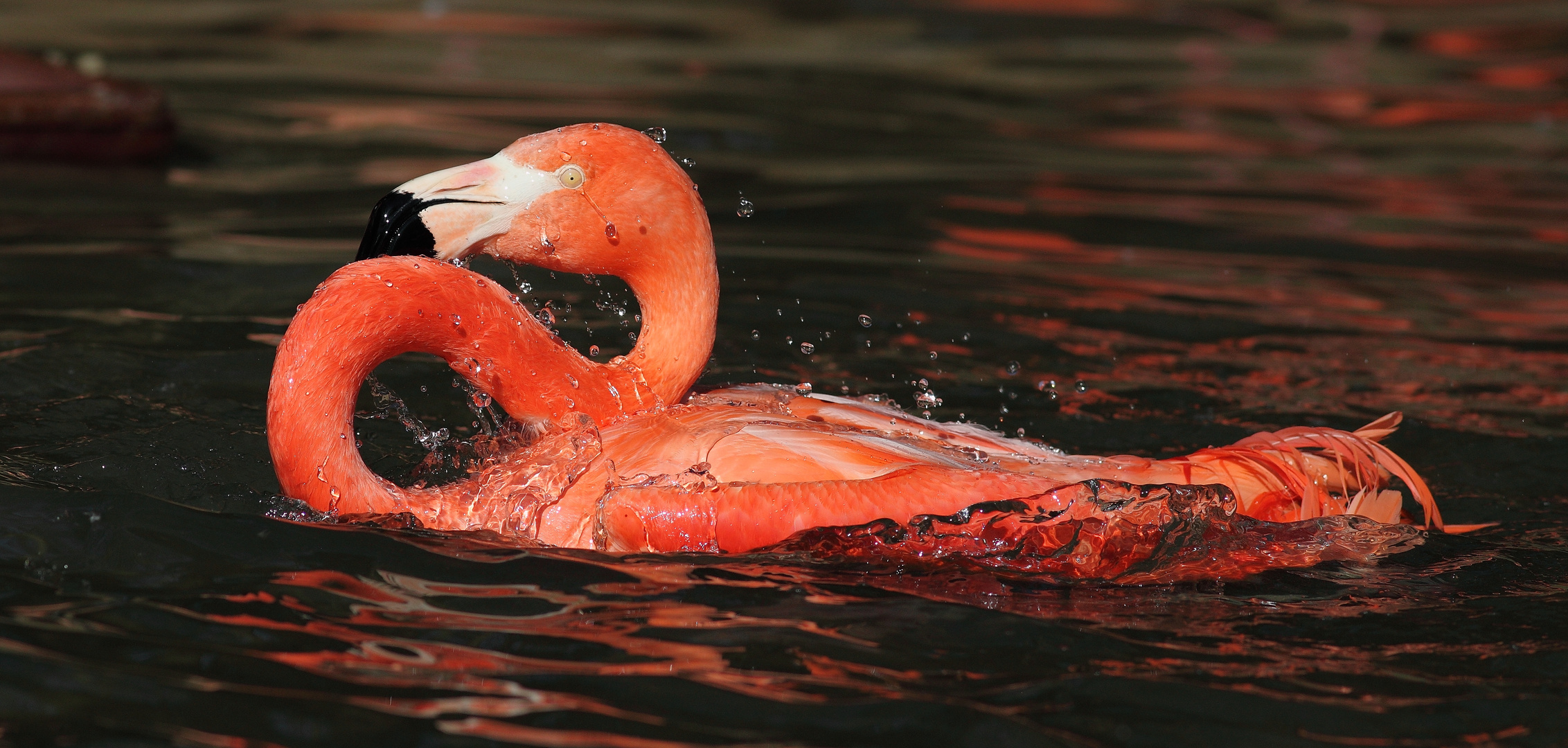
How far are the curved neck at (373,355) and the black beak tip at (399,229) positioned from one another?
0.26 ft

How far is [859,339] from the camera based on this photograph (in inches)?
244

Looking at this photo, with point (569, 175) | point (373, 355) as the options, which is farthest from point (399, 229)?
point (569, 175)

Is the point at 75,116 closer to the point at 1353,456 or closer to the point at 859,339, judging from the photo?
the point at 859,339

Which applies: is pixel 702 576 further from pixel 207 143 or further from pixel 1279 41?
pixel 1279 41

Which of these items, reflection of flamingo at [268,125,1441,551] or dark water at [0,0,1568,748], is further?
reflection of flamingo at [268,125,1441,551]

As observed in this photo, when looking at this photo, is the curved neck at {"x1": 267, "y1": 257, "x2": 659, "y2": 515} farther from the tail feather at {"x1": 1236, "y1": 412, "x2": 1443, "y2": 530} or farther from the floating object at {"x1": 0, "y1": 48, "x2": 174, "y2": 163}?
the floating object at {"x1": 0, "y1": 48, "x2": 174, "y2": 163}

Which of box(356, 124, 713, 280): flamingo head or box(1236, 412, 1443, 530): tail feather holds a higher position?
box(356, 124, 713, 280): flamingo head

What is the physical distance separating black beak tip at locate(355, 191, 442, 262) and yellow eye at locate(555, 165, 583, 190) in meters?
0.31

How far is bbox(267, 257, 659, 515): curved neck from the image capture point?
3594 millimetres

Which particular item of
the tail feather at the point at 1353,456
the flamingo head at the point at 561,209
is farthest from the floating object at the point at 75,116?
the tail feather at the point at 1353,456

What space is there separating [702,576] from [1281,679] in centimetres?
126

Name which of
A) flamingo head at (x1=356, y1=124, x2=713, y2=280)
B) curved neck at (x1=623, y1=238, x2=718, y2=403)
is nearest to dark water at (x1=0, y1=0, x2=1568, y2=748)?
curved neck at (x1=623, y1=238, x2=718, y2=403)

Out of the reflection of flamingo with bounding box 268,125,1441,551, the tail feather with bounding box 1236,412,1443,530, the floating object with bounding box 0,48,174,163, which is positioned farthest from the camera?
the floating object with bounding box 0,48,174,163

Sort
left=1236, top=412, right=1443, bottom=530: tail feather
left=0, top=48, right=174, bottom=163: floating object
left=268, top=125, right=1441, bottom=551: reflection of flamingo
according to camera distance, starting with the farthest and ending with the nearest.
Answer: left=0, top=48, right=174, bottom=163: floating object < left=1236, top=412, right=1443, bottom=530: tail feather < left=268, top=125, right=1441, bottom=551: reflection of flamingo
